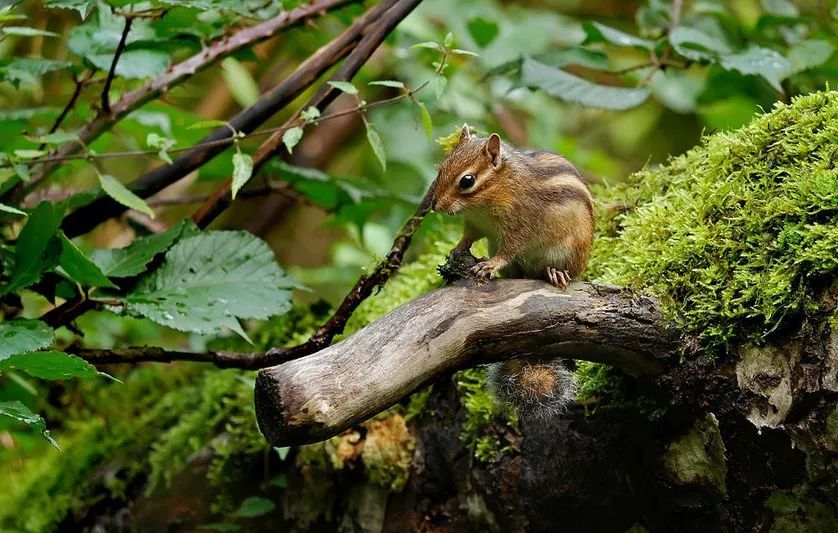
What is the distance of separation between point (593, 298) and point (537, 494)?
0.50 m

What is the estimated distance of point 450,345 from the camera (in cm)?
154

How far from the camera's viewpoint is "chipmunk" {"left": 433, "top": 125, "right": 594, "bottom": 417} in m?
1.89

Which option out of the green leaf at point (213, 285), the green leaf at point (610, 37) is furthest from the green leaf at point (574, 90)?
the green leaf at point (213, 285)

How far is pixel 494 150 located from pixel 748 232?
1.93ft

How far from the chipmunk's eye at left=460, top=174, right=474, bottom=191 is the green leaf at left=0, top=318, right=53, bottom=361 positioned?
989mm

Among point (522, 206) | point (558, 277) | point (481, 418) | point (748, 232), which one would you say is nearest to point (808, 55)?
point (748, 232)

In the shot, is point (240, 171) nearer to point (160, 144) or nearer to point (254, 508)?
point (160, 144)

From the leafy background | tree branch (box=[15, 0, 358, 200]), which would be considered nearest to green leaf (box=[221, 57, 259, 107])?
the leafy background

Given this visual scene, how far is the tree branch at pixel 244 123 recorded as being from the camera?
7.91 feet

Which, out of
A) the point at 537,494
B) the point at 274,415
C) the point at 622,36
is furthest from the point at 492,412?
the point at 622,36

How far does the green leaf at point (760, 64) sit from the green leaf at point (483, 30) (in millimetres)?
1016

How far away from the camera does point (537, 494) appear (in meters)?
A: 1.90

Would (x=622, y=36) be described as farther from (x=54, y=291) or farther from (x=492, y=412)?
(x=54, y=291)

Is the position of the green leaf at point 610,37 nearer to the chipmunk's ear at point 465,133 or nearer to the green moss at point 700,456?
the chipmunk's ear at point 465,133
